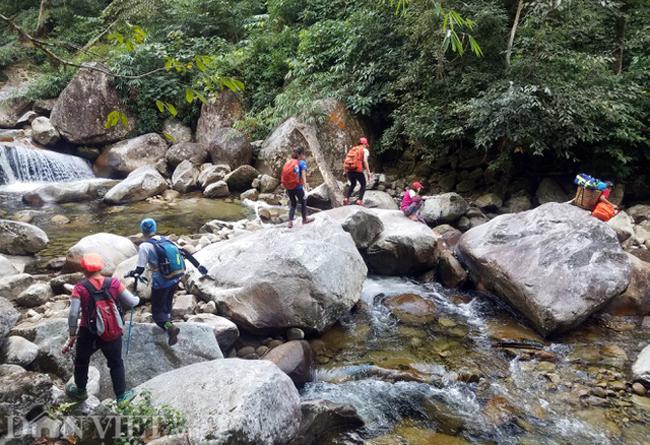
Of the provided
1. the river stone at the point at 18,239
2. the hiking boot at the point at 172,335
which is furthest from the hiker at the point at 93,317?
the river stone at the point at 18,239

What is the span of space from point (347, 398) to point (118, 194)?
10.7 m

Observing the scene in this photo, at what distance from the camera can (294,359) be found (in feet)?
19.7

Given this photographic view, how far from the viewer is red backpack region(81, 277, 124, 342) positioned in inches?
165

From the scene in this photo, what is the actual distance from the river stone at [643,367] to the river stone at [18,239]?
10961 millimetres

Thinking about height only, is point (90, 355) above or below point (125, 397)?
above

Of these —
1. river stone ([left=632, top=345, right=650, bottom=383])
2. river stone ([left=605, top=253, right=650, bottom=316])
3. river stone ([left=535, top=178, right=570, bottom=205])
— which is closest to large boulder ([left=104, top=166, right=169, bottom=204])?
river stone ([left=535, top=178, right=570, bottom=205])

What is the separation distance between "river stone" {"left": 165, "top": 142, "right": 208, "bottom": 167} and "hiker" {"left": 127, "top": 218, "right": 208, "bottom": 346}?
1081cm

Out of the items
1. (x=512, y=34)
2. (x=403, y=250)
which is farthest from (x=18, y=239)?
(x=512, y=34)

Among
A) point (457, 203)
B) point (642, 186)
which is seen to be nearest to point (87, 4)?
point (457, 203)

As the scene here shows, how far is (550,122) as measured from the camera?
9.90 meters

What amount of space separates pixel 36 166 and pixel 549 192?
53.3 ft

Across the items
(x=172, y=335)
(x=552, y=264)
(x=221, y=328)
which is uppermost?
(x=552, y=264)

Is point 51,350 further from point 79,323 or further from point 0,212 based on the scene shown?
point 0,212

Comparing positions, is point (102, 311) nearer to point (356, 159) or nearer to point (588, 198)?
point (356, 159)
